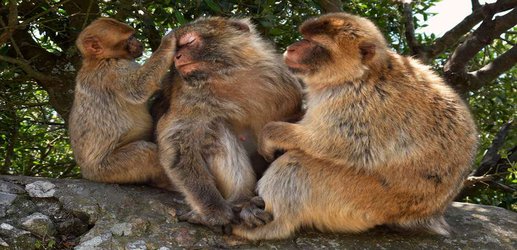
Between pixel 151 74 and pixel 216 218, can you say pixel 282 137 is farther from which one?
pixel 151 74

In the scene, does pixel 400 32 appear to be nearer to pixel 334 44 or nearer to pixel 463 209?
pixel 463 209

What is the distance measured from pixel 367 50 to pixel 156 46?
2.66m

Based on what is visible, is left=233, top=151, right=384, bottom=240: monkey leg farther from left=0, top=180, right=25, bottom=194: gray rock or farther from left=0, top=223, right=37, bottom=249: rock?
left=0, top=180, right=25, bottom=194: gray rock

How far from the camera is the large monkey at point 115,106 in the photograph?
424 centimetres

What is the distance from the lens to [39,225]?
12.0 ft

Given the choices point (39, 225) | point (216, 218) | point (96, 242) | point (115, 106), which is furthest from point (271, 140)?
point (39, 225)

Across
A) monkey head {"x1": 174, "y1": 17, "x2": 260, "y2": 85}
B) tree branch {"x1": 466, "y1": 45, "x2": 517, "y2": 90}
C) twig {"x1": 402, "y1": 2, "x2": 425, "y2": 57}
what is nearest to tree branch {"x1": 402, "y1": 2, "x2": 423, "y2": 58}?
twig {"x1": 402, "y1": 2, "x2": 425, "y2": 57}

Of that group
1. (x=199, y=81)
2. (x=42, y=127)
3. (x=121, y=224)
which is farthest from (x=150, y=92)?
(x=42, y=127)

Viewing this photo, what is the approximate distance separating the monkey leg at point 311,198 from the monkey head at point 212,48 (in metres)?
0.91

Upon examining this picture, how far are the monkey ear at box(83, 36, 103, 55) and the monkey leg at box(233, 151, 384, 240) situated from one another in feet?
5.73

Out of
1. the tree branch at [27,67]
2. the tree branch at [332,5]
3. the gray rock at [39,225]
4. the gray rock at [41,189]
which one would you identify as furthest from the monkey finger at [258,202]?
the tree branch at [27,67]

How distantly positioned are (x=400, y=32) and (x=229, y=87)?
8.54ft

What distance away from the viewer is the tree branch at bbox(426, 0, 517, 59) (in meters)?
5.61

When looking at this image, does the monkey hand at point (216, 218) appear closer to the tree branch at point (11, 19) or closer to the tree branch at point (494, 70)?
the tree branch at point (11, 19)
